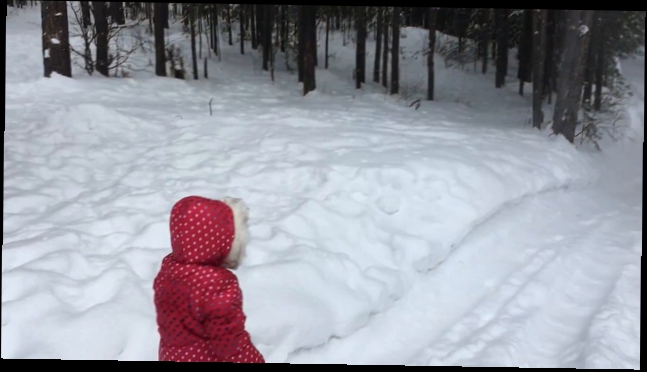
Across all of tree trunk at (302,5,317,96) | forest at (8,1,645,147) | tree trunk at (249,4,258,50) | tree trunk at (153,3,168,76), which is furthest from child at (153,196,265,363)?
tree trunk at (249,4,258,50)

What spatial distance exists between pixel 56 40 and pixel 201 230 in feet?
14.4

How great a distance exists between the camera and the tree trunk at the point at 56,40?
4.78 metres

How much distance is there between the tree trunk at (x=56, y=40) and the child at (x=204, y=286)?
13.4 ft

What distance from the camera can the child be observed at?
4.82 feet

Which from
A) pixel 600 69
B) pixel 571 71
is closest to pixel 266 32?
pixel 571 71

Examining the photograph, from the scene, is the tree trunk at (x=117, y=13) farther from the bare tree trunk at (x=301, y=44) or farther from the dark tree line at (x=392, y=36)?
the bare tree trunk at (x=301, y=44)

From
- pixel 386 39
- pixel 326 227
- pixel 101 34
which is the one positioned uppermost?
pixel 386 39

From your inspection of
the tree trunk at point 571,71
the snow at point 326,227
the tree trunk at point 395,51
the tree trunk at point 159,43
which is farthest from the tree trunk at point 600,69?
the tree trunk at point 159,43

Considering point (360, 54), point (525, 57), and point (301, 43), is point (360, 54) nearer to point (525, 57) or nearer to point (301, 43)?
point (301, 43)

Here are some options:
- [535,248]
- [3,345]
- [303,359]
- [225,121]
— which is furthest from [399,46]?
[3,345]

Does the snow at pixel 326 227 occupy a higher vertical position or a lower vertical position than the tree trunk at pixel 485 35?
lower

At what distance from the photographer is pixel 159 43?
237 inches

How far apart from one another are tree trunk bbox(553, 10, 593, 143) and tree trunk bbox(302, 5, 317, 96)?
307cm

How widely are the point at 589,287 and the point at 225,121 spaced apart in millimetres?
3289
